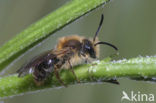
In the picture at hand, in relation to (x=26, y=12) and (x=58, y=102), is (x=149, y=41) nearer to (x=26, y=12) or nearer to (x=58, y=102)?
(x=58, y=102)

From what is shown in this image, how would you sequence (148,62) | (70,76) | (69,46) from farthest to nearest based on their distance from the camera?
(69,46) → (70,76) → (148,62)

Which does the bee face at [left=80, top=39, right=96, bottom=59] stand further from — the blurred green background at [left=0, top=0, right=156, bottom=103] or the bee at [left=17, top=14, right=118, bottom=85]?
the blurred green background at [left=0, top=0, right=156, bottom=103]

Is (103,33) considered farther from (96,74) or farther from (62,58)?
A: (96,74)

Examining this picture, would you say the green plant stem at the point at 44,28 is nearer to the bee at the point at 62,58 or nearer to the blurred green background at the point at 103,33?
the bee at the point at 62,58

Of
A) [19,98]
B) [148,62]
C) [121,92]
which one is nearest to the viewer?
[148,62]

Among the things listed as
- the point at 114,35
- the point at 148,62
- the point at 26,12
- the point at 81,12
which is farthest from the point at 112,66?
the point at 26,12

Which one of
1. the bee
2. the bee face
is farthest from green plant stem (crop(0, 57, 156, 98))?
the bee face

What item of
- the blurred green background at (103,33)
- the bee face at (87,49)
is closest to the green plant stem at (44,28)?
the bee face at (87,49)
